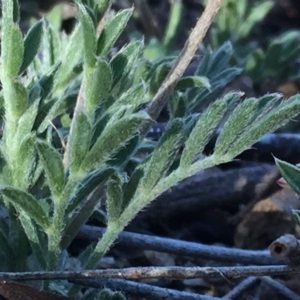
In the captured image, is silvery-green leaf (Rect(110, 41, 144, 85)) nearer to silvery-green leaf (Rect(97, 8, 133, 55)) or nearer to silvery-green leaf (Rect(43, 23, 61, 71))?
silvery-green leaf (Rect(97, 8, 133, 55))

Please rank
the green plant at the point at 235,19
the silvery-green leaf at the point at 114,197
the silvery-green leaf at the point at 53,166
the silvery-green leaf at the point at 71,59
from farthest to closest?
the green plant at the point at 235,19, the silvery-green leaf at the point at 71,59, the silvery-green leaf at the point at 114,197, the silvery-green leaf at the point at 53,166

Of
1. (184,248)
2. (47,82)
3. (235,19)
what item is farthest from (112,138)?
(235,19)

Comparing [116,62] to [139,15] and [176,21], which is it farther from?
[139,15]

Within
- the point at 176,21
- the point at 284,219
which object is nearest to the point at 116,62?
the point at 284,219

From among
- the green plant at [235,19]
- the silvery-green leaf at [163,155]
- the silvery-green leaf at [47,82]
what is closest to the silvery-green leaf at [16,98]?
the silvery-green leaf at [47,82]

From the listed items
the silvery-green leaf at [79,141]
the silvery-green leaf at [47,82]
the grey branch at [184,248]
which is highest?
the silvery-green leaf at [47,82]

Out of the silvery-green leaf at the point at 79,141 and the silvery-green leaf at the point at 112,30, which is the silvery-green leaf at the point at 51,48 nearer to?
the silvery-green leaf at the point at 112,30

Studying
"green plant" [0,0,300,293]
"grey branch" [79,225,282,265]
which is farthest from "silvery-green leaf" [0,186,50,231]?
"grey branch" [79,225,282,265]

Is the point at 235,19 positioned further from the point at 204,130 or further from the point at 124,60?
the point at 204,130
